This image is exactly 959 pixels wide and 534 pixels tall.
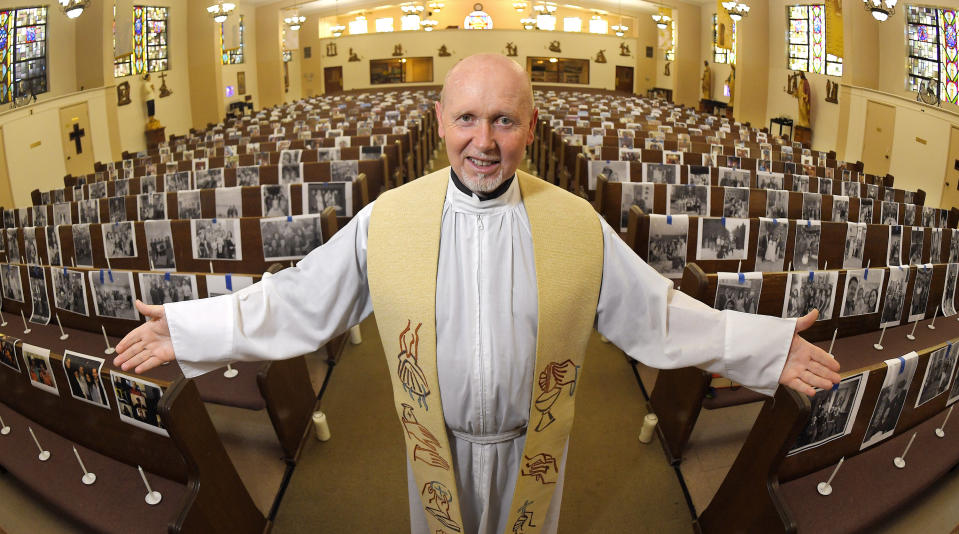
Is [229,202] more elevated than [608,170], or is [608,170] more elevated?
[608,170]

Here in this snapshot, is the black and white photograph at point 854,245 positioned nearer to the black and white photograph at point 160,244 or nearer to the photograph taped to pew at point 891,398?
the photograph taped to pew at point 891,398

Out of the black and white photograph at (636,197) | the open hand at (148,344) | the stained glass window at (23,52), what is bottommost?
the open hand at (148,344)

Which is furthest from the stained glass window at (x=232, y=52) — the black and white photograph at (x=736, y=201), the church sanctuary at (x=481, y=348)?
the black and white photograph at (x=736, y=201)

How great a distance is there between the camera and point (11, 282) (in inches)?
154

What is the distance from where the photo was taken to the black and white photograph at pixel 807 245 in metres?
4.28

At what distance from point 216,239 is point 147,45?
48.9 ft

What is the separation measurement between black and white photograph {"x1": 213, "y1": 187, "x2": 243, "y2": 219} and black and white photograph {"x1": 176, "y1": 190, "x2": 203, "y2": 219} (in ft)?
0.64

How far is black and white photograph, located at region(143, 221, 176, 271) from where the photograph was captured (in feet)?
14.5

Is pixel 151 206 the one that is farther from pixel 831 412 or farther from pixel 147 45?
pixel 147 45

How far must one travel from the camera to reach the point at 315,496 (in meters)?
3.23

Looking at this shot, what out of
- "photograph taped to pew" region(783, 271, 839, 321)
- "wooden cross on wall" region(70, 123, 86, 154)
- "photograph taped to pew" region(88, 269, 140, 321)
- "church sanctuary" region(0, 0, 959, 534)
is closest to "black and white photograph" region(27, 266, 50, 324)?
"church sanctuary" region(0, 0, 959, 534)

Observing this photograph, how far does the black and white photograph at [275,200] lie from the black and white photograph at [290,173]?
123 centimetres

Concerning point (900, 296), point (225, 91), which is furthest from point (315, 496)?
point (225, 91)

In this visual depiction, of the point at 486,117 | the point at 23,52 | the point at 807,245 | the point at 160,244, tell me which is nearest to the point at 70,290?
the point at 160,244
